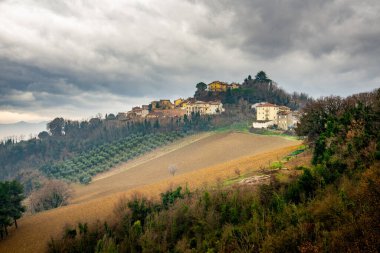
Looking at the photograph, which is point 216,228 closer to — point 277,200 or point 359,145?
point 277,200

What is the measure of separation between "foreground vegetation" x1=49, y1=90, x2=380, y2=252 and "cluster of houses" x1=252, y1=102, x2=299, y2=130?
64937 mm

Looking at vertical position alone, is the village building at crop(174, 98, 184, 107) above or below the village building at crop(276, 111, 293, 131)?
above

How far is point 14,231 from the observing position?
33.6 meters

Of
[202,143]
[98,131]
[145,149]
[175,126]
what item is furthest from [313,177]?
[98,131]

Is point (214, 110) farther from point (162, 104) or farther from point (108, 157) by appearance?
point (108, 157)

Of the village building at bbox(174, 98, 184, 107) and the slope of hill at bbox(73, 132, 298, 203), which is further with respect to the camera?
the village building at bbox(174, 98, 184, 107)

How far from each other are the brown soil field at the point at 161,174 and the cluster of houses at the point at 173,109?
30.9 meters

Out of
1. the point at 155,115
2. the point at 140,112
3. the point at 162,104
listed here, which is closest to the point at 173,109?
the point at 162,104

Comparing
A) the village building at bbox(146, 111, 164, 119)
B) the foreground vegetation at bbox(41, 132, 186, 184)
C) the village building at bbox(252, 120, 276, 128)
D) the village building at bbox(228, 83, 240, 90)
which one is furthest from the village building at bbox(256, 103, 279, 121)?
the village building at bbox(228, 83, 240, 90)

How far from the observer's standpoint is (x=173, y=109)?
145 metres

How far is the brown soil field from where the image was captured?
32156 millimetres

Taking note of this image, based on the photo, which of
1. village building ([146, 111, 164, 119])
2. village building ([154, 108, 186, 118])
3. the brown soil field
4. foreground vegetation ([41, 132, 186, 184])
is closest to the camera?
the brown soil field

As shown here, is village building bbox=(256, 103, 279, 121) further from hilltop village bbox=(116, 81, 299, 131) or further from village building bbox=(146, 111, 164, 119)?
village building bbox=(146, 111, 164, 119)

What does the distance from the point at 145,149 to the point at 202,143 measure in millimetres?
20672
